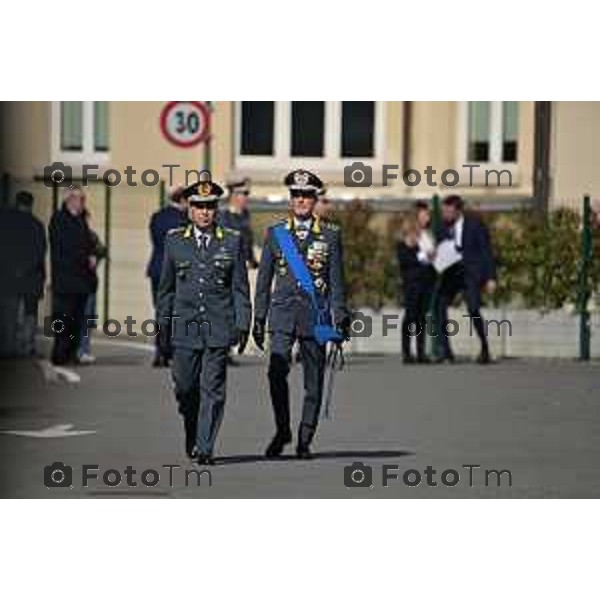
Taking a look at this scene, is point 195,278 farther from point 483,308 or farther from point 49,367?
point 483,308

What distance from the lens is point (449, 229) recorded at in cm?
1592

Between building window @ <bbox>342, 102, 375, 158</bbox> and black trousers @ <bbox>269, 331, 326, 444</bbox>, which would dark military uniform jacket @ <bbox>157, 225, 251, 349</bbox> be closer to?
black trousers @ <bbox>269, 331, 326, 444</bbox>

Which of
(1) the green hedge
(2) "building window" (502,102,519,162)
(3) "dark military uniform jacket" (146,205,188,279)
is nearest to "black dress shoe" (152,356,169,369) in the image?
(3) "dark military uniform jacket" (146,205,188,279)

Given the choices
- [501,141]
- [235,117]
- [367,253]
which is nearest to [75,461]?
[235,117]

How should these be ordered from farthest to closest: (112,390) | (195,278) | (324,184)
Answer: (112,390) < (324,184) < (195,278)

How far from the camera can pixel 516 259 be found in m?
16.6

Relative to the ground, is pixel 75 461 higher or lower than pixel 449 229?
lower

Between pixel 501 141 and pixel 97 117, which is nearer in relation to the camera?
pixel 97 117

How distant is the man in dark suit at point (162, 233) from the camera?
13.1m

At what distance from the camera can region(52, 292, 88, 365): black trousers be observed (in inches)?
561

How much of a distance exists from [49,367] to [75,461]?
1.50 meters

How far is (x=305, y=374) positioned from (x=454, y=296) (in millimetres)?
3125

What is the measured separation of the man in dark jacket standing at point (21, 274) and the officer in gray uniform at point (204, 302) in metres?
0.93

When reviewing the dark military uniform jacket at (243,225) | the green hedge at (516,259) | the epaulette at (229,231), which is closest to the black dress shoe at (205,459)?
the dark military uniform jacket at (243,225)
